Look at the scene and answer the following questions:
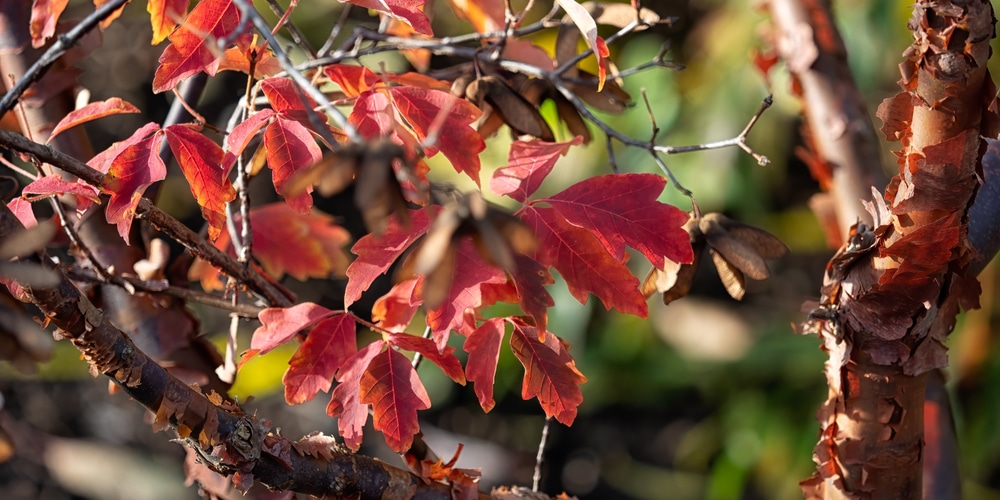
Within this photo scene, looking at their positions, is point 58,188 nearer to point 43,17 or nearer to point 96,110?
point 96,110

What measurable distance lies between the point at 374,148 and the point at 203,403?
Answer: 1.00 ft

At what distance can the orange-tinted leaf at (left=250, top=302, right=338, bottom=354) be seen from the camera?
1.74 ft

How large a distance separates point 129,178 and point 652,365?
182 cm

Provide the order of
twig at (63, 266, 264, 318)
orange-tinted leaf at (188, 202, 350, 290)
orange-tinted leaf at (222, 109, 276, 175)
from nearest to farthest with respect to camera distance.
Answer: orange-tinted leaf at (222, 109, 276, 175) < twig at (63, 266, 264, 318) < orange-tinted leaf at (188, 202, 350, 290)

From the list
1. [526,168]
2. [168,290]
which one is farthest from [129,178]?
[526,168]

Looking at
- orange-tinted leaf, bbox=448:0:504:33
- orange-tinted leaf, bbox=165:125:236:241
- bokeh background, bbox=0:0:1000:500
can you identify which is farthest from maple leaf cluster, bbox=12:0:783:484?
bokeh background, bbox=0:0:1000:500

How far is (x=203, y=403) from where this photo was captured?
0.49 m

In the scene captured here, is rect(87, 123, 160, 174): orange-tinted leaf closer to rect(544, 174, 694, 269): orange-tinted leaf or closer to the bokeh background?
rect(544, 174, 694, 269): orange-tinted leaf

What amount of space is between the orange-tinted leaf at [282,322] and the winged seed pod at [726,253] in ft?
0.84

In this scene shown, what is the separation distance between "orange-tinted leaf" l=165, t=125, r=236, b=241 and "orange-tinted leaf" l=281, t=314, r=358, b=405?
10 centimetres

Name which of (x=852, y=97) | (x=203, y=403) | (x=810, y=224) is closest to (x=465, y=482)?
(x=203, y=403)

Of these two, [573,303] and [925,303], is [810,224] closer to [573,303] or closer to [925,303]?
[573,303]

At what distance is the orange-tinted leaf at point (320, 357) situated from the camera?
0.53m

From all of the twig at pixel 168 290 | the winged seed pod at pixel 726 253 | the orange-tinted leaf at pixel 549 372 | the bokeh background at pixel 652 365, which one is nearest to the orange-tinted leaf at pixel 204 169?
the twig at pixel 168 290
